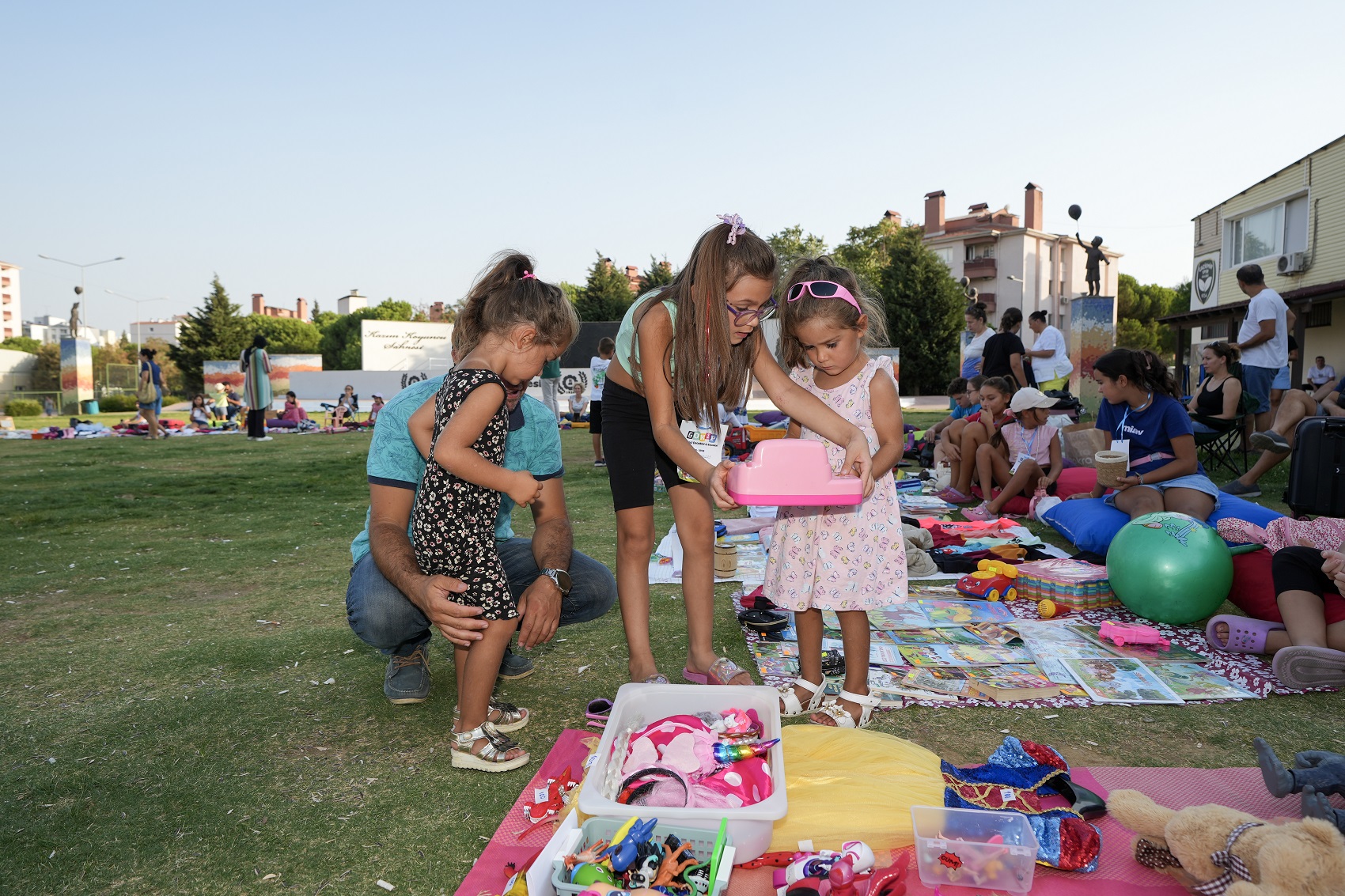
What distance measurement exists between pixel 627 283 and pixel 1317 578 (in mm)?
41030

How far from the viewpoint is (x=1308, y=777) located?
183 cm

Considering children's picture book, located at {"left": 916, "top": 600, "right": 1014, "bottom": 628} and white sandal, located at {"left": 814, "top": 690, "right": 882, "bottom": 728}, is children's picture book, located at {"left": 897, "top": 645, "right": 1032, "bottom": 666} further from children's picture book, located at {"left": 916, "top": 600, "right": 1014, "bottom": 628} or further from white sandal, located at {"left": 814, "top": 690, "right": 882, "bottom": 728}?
white sandal, located at {"left": 814, "top": 690, "right": 882, "bottom": 728}

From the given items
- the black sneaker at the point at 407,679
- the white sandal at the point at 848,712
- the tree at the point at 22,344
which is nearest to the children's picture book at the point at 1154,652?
the white sandal at the point at 848,712

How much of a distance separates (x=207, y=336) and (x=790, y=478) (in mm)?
47331

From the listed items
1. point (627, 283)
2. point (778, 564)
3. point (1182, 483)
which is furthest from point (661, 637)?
point (627, 283)

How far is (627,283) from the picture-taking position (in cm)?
4272

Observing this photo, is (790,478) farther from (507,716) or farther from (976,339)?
(976,339)

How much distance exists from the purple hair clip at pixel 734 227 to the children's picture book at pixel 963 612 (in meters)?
2.08

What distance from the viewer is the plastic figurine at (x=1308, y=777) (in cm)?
176

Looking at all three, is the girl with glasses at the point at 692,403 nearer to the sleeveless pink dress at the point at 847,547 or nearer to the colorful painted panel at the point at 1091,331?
the sleeveless pink dress at the point at 847,547

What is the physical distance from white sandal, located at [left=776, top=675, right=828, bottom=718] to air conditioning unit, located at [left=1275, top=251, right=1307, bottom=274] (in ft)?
67.2

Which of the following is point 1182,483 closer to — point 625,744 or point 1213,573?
point 1213,573

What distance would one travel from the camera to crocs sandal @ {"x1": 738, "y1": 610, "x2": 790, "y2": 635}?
3549mm

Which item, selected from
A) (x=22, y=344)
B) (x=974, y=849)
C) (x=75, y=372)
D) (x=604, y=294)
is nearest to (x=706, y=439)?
(x=974, y=849)
